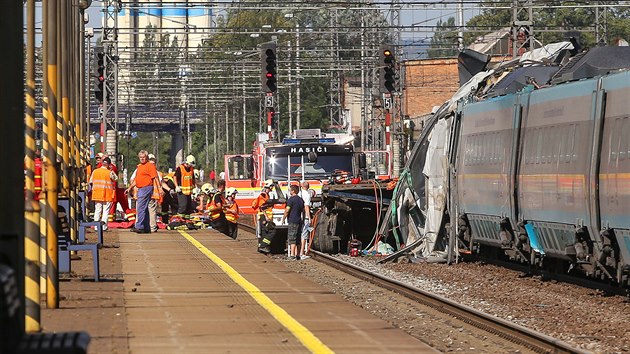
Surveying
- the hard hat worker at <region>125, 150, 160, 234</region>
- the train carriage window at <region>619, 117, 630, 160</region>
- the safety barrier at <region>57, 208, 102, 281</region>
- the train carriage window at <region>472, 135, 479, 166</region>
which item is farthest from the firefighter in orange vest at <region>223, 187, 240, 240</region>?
the train carriage window at <region>619, 117, 630, 160</region>

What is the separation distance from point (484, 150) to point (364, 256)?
6981 mm

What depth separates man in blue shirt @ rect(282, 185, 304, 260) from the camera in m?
30.4

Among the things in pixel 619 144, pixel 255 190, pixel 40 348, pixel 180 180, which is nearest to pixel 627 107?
pixel 619 144

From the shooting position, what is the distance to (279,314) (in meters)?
14.1

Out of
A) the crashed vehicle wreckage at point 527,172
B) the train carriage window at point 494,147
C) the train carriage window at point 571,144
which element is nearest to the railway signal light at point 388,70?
the crashed vehicle wreckage at point 527,172

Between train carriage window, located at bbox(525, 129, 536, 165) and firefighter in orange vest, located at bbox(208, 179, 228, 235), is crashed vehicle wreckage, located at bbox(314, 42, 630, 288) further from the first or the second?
firefighter in orange vest, located at bbox(208, 179, 228, 235)

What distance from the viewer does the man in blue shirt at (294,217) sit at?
30.4 m

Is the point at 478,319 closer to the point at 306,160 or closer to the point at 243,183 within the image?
the point at 306,160

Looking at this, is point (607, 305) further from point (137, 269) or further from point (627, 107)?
point (137, 269)

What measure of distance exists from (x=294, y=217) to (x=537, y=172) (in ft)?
29.9

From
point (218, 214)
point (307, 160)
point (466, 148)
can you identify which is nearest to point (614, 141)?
point (466, 148)

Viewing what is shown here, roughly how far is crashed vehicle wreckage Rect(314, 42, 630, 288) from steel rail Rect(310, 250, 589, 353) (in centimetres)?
236

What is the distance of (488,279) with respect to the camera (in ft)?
79.0

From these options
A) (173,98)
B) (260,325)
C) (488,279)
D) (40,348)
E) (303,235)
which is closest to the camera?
(40,348)
